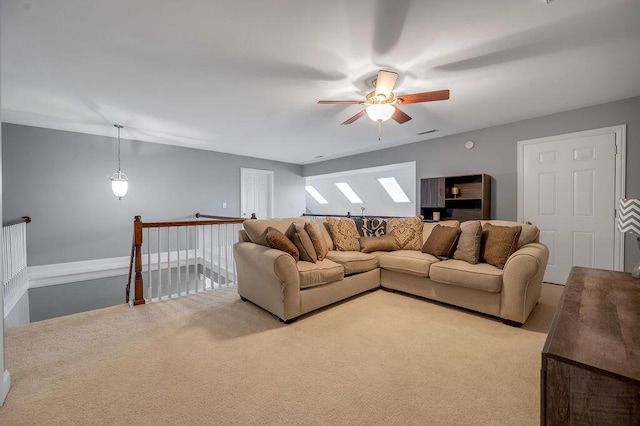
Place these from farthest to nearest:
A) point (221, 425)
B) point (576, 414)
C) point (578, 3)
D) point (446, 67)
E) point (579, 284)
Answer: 1. point (446, 67)
2. point (578, 3)
3. point (579, 284)
4. point (221, 425)
5. point (576, 414)

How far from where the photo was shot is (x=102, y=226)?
4824 mm

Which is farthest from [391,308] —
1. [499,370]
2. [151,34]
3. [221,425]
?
Answer: [151,34]

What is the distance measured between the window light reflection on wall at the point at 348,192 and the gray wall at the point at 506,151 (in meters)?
Answer: 2.79

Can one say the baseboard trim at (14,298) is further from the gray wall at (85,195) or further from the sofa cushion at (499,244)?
the sofa cushion at (499,244)

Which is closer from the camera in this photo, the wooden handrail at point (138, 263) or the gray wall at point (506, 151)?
the wooden handrail at point (138, 263)

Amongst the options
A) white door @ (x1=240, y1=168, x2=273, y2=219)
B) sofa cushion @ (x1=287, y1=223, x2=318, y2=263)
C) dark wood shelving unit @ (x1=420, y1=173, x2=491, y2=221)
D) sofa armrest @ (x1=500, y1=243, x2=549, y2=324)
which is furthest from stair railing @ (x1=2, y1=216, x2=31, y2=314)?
dark wood shelving unit @ (x1=420, y1=173, x2=491, y2=221)

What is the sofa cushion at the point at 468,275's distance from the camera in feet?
8.23

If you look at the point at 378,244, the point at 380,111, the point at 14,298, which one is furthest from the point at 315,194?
the point at 14,298

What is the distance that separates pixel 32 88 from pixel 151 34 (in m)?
2.04

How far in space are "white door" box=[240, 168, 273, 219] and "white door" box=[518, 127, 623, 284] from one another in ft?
18.0

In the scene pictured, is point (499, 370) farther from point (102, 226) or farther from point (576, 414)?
point (102, 226)

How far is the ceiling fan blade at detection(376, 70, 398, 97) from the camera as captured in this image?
7.33 ft

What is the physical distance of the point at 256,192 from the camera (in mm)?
7000

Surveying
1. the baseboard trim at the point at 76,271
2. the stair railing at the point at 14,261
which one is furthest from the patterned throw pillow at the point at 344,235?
the baseboard trim at the point at 76,271
